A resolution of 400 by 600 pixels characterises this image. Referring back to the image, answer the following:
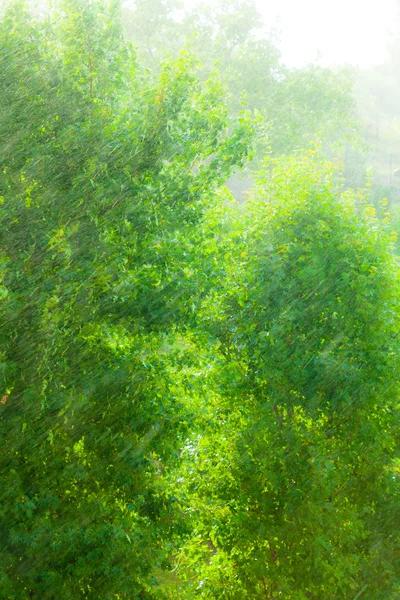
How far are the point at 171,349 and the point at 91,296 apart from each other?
2.29m

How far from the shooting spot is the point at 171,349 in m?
11.5

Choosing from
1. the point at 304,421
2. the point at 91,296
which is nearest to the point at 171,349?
the point at 91,296

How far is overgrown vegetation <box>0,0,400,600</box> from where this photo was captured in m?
9.61

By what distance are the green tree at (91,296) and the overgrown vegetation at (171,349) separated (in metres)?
0.04

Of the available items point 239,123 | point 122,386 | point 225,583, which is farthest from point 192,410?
point 239,123

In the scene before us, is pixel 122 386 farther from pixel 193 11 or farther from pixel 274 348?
pixel 193 11

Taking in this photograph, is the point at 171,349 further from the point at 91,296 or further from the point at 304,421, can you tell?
the point at 304,421

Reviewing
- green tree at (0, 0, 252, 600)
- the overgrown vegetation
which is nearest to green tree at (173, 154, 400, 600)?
the overgrown vegetation

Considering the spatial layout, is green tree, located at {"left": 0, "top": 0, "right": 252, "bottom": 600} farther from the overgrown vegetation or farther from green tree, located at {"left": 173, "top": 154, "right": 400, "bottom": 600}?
green tree, located at {"left": 173, "top": 154, "right": 400, "bottom": 600}

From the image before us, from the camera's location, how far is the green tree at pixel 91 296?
9438 millimetres

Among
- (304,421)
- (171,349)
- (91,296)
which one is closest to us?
(91,296)

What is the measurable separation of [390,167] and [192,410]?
74.6 m

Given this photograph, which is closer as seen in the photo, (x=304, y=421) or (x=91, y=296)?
(x=91, y=296)

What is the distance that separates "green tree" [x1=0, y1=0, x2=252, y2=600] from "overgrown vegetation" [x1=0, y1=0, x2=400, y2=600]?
0.14 ft
